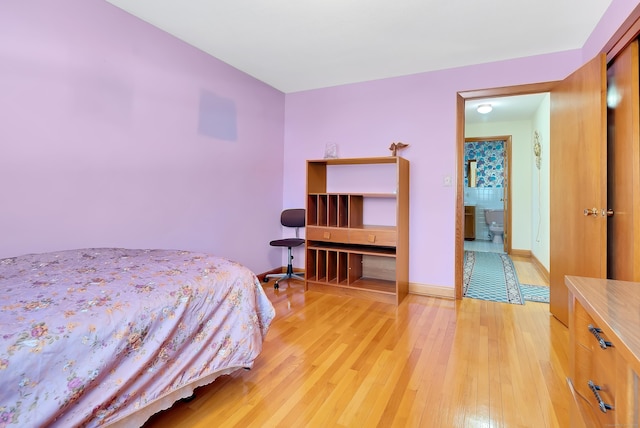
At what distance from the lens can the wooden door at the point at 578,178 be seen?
2041 millimetres

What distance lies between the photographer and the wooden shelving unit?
10.2 feet

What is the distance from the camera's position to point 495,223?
6875 millimetres

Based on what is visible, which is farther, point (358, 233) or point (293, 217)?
point (293, 217)

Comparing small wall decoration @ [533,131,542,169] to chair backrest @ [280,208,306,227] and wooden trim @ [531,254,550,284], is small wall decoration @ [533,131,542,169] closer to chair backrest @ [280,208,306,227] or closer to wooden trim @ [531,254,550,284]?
wooden trim @ [531,254,550,284]

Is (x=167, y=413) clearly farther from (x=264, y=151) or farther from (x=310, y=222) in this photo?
(x=264, y=151)

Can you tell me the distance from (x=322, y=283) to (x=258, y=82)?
2351 millimetres

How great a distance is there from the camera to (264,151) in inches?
147

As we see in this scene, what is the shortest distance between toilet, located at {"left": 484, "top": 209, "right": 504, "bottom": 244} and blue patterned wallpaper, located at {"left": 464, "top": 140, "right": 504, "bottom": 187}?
0.60 meters

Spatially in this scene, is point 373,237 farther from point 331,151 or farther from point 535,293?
point 535,293

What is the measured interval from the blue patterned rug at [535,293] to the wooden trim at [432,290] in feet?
2.47

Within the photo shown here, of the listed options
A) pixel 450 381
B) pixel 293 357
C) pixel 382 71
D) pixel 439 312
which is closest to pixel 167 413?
pixel 293 357

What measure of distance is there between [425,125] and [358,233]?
4.35ft

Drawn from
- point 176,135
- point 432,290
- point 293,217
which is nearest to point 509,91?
point 432,290

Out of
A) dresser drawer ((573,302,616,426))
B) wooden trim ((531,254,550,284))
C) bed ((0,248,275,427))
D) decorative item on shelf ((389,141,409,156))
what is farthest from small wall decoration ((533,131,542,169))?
bed ((0,248,275,427))
